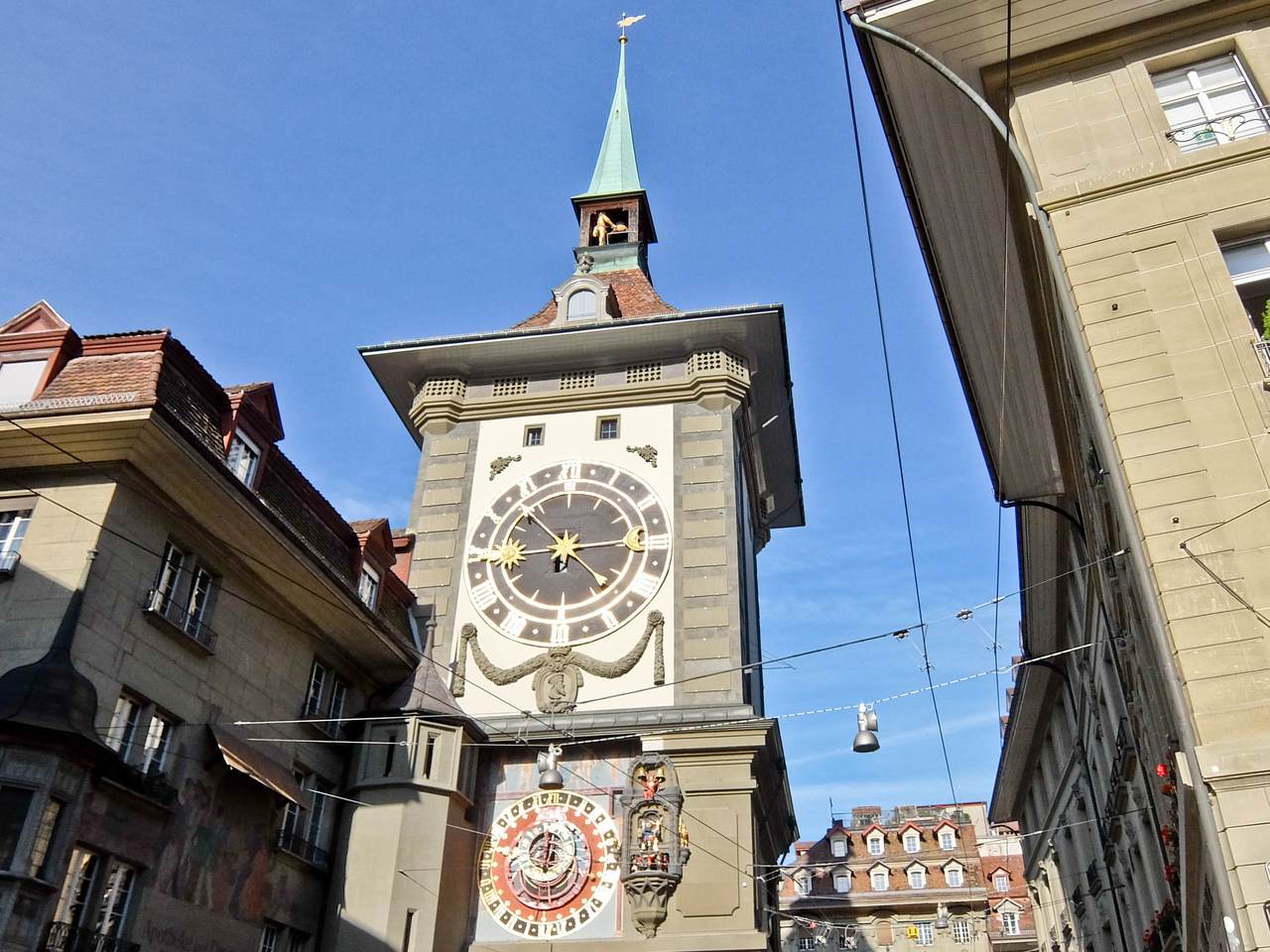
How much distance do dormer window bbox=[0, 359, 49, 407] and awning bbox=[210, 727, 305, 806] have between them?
5.96 meters

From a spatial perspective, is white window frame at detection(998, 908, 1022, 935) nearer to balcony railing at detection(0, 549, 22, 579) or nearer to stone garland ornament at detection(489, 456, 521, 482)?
stone garland ornament at detection(489, 456, 521, 482)

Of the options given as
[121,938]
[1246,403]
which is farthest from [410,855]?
[1246,403]

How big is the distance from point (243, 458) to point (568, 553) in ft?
25.9

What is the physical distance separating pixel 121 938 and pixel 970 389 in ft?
56.9

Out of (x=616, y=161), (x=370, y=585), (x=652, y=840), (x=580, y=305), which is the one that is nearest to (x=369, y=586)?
(x=370, y=585)

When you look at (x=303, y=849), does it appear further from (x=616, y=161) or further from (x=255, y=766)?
(x=616, y=161)

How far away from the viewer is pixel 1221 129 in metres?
13.7

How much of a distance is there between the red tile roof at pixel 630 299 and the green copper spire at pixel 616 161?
4879 mm

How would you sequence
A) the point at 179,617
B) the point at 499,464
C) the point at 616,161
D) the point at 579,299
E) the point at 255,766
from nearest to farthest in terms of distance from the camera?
the point at 179,617 < the point at 255,766 < the point at 499,464 < the point at 579,299 < the point at 616,161

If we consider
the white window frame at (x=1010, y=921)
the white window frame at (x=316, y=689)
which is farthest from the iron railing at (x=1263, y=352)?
the white window frame at (x=1010, y=921)

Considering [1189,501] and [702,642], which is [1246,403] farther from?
[702,642]

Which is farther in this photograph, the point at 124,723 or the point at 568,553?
the point at 568,553

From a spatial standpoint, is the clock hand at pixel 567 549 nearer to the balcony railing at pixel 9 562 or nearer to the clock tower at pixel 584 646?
the clock tower at pixel 584 646

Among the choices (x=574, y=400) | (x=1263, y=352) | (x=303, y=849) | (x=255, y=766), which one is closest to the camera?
(x=1263, y=352)
